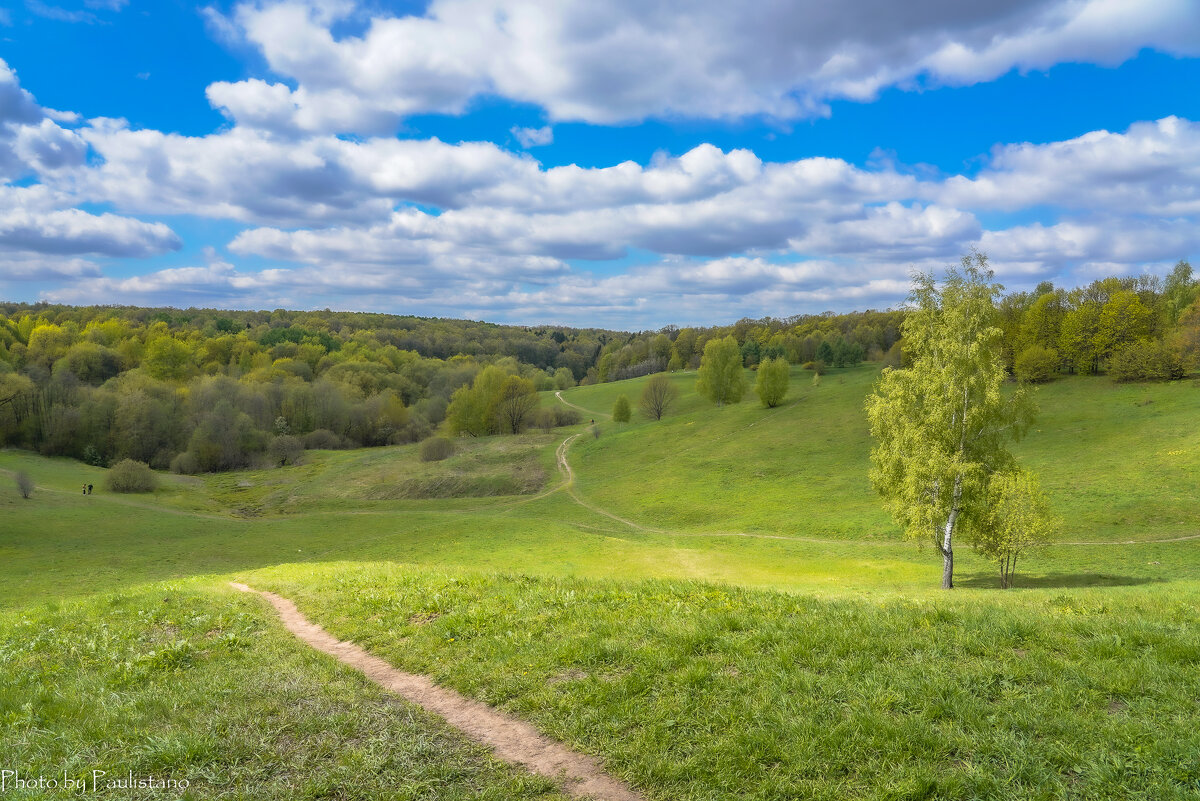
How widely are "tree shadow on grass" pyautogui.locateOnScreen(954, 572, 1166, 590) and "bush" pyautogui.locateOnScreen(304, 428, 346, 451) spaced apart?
8754cm

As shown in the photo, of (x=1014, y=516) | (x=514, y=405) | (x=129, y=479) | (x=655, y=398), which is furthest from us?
(x=655, y=398)

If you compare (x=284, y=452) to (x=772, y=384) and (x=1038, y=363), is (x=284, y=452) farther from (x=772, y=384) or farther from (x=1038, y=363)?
(x=1038, y=363)

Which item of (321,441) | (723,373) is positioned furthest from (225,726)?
(321,441)

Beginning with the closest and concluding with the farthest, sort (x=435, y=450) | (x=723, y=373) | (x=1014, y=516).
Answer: (x=1014, y=516) < (x=435, y=450) < (x=723, y=373)

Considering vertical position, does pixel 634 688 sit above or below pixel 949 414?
below

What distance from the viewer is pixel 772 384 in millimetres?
82500

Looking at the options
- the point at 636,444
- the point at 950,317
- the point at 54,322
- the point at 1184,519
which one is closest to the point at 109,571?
the point at 950,317

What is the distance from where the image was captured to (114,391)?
87.5 metres

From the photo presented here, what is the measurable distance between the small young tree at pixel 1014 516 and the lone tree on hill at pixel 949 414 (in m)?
0.58

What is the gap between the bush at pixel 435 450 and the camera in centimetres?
7669

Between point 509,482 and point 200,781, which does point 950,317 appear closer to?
point 200,781

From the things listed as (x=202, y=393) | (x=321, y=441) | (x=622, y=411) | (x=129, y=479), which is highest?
(x=202, y=393)

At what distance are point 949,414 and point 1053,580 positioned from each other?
8889 millimetres

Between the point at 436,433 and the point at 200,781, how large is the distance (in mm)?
101399
